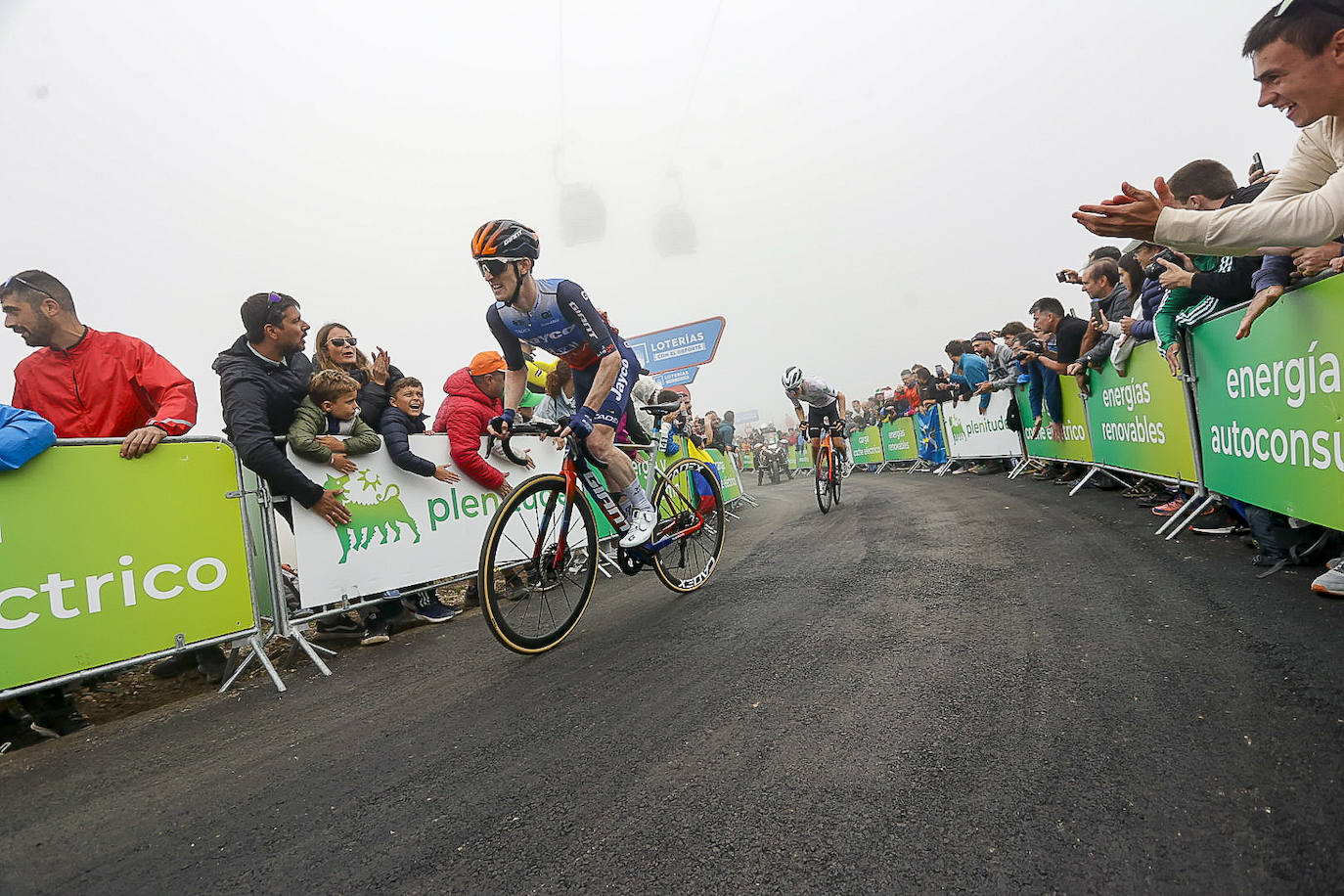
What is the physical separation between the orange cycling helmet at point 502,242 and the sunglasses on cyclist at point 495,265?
0.02 meters

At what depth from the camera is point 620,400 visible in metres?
4.10

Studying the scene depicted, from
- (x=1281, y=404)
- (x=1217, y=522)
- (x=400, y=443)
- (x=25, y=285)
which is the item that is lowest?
(x=1217, y=522)

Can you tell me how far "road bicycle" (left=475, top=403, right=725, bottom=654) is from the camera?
348cm

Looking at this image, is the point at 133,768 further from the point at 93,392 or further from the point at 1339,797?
the point at 1339,797

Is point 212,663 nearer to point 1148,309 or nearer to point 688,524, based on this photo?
point 688,524

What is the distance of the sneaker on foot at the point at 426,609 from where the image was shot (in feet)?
17.2

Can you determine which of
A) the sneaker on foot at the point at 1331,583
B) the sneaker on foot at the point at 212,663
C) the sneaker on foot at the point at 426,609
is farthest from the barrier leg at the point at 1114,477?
the sneaker on foot at the point at 212,663

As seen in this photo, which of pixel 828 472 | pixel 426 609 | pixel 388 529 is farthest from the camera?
pixel 828 472

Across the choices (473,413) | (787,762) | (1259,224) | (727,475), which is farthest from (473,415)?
(727,475)

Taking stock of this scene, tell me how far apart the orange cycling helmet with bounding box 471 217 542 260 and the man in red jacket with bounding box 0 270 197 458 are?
2184 millimetres

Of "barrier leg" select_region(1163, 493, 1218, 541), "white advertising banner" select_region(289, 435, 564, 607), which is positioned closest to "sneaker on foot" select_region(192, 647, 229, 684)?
"white advertising banner" select_region(289, 435, 564, 607)

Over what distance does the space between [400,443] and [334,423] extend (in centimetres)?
49

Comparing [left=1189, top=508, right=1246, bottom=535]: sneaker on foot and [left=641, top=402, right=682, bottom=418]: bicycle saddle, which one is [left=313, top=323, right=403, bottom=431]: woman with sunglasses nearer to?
[left=641, top=402, right=682, bottom=418]: bicycle saddle

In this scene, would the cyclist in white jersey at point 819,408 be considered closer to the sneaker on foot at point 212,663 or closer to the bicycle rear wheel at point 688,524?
the bicycle rear wheel at point 688,524
